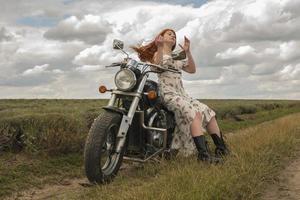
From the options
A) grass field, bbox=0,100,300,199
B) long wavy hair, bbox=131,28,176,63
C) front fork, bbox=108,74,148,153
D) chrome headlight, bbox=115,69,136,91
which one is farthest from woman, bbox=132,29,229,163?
chrome headlight, bbox=115,69,136,91

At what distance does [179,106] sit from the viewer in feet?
20.9

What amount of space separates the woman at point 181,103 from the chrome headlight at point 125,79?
0.82m

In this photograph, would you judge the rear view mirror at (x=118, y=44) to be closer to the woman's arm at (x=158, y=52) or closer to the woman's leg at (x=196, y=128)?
the woman's arm at (x=158, y=52)

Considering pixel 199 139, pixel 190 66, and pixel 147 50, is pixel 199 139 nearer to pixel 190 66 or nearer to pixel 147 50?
pixel 190 66

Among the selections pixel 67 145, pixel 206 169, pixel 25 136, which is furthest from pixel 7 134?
pixel 206 169

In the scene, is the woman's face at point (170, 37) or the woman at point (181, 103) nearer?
the woman at point (181, 103)

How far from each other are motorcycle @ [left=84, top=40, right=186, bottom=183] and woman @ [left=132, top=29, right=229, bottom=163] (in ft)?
0.42

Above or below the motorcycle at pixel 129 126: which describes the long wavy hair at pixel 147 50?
above

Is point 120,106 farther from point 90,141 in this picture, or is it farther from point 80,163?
point 80,163

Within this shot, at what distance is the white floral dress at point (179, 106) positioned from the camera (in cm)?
637

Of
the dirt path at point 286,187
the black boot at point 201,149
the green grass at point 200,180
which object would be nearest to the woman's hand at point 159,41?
the black boot at point 201,149

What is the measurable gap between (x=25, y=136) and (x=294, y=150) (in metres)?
4.33

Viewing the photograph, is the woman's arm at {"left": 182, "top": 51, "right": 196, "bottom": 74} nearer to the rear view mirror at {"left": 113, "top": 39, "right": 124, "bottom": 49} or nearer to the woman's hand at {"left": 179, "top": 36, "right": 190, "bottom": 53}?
the woman's hand at {"left": 179, "top": 36, "right": 190, "bottom": 53}

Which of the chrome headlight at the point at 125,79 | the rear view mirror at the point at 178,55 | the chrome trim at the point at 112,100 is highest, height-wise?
the rear view mirror at the point at 178,55
